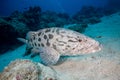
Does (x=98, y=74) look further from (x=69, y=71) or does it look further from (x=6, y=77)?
(x=6, y=77)

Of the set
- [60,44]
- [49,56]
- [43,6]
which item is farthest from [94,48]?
[43,6]

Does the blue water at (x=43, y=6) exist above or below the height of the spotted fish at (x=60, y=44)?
above

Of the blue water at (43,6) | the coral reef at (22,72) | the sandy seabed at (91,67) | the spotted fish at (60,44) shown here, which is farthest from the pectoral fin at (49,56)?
Answer: the blue water at (43,6)

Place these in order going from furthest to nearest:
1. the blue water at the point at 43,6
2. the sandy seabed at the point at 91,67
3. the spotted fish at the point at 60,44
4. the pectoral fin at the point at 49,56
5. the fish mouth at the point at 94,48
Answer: the blue water at the point at 43,6 → the pectoral fin at the point at 49,56 → the spotted fish at the point at 60,44 → the fish mouth at the point at 94,48 → the sandy seabed at the point at 91,67

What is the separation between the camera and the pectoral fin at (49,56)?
504cm

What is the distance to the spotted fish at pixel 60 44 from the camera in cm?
478

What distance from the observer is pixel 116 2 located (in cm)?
3756

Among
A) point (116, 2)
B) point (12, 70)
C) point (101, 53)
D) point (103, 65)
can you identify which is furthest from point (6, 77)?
point (116, 2)

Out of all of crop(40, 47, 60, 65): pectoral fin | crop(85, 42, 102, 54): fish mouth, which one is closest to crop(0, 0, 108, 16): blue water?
crop(40, 47, 60, 65): pectoral fin

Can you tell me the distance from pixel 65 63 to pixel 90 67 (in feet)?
3.01

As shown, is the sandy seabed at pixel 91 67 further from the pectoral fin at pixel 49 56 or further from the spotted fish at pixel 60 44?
the spotted fish at pixel 60 44

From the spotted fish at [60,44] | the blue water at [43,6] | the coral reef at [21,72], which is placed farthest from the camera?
the blue water at [43,6]

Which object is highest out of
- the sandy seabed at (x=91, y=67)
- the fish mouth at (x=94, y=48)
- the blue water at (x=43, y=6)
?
the blue water at (x=43, y=6)

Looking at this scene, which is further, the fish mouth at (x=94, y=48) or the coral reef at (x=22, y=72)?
the fish mouth at (x=94, y=48)
